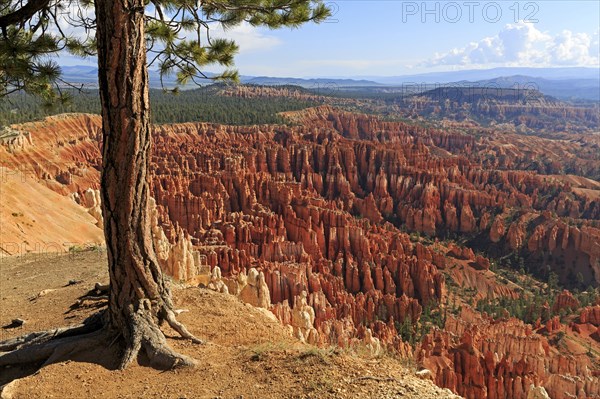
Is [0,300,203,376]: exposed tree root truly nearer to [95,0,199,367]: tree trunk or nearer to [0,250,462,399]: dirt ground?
[95,0,199,367]: tree trunk

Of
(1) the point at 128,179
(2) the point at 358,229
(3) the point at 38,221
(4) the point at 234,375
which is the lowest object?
(2) the point at 358,229

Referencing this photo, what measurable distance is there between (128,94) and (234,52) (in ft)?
6.59

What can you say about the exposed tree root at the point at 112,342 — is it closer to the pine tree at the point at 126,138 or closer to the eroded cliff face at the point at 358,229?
the pine tree at the point at 126,138

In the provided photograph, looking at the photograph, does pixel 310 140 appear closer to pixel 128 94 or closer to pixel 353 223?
pixel 353 223

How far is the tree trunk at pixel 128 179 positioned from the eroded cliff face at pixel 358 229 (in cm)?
928

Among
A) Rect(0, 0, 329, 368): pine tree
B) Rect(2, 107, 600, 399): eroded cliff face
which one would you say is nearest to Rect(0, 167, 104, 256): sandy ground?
Rect(2, 107, 600, 399): eroded cliff face

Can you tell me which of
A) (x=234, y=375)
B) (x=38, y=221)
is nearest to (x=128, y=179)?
(x=234, y=375)

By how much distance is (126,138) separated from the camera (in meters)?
4.75

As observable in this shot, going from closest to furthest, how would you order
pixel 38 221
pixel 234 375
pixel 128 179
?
pixel 234 375 < pixel 128 179 < pixel 38 221

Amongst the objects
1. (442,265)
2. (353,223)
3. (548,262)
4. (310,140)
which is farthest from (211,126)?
(548,262)

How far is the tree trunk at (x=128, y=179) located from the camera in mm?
4645

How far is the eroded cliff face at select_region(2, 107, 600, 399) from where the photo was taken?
18.7m

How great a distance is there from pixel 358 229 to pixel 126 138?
A: 3104 centimetres

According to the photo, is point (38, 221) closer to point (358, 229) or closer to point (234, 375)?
point (234, 375)
